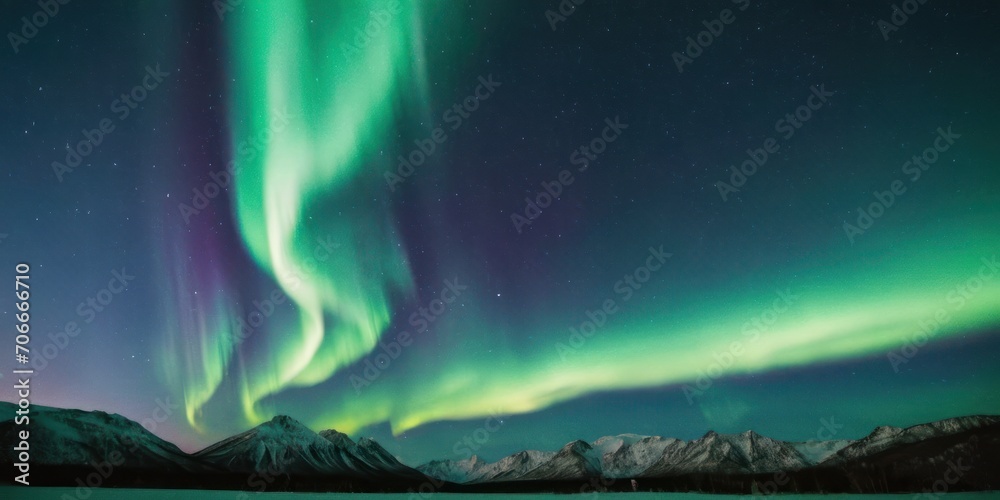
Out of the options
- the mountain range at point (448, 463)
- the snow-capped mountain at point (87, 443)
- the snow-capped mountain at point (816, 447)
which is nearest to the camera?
the mountain range at point (448, 463)

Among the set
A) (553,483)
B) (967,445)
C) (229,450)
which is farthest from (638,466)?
(229,450)

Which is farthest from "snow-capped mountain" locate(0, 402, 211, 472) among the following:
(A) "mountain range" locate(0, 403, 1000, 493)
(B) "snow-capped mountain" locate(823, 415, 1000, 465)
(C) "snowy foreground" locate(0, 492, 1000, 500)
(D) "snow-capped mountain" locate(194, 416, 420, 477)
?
(B) "snow-capped mountain" locate(823, 415, 1000, 465)

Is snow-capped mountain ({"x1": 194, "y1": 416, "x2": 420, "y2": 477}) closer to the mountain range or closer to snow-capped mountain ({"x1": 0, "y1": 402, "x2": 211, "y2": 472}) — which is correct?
the mountain range

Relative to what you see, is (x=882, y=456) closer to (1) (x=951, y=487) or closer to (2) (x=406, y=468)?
(1) (x=951, y=487)

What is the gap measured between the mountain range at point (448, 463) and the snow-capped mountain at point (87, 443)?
1.03 ft

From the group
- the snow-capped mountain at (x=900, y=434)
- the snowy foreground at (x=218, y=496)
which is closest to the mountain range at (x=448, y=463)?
the snow-capped mountain at (x=900, y=434)

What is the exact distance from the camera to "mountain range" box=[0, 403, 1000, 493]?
87.2 meters

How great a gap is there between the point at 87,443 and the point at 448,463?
87215 millimetres

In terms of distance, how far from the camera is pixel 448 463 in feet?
572

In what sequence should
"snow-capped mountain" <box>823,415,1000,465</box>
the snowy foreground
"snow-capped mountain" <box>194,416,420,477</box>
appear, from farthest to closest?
1. "snow-capped mountain" <box>194,416,420,477</box>
2. "snow-capped mountain" <box>823,415,1000,465</box>
3. the snowy foreground

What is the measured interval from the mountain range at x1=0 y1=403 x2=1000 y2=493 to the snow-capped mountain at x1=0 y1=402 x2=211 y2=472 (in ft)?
1.03

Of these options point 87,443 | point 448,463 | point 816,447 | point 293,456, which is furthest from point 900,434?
point 293,456

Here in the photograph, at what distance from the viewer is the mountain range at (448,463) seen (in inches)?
3433

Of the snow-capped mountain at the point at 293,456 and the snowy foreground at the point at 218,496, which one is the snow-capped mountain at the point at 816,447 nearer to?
the snowy foreground at the point at 218,496
